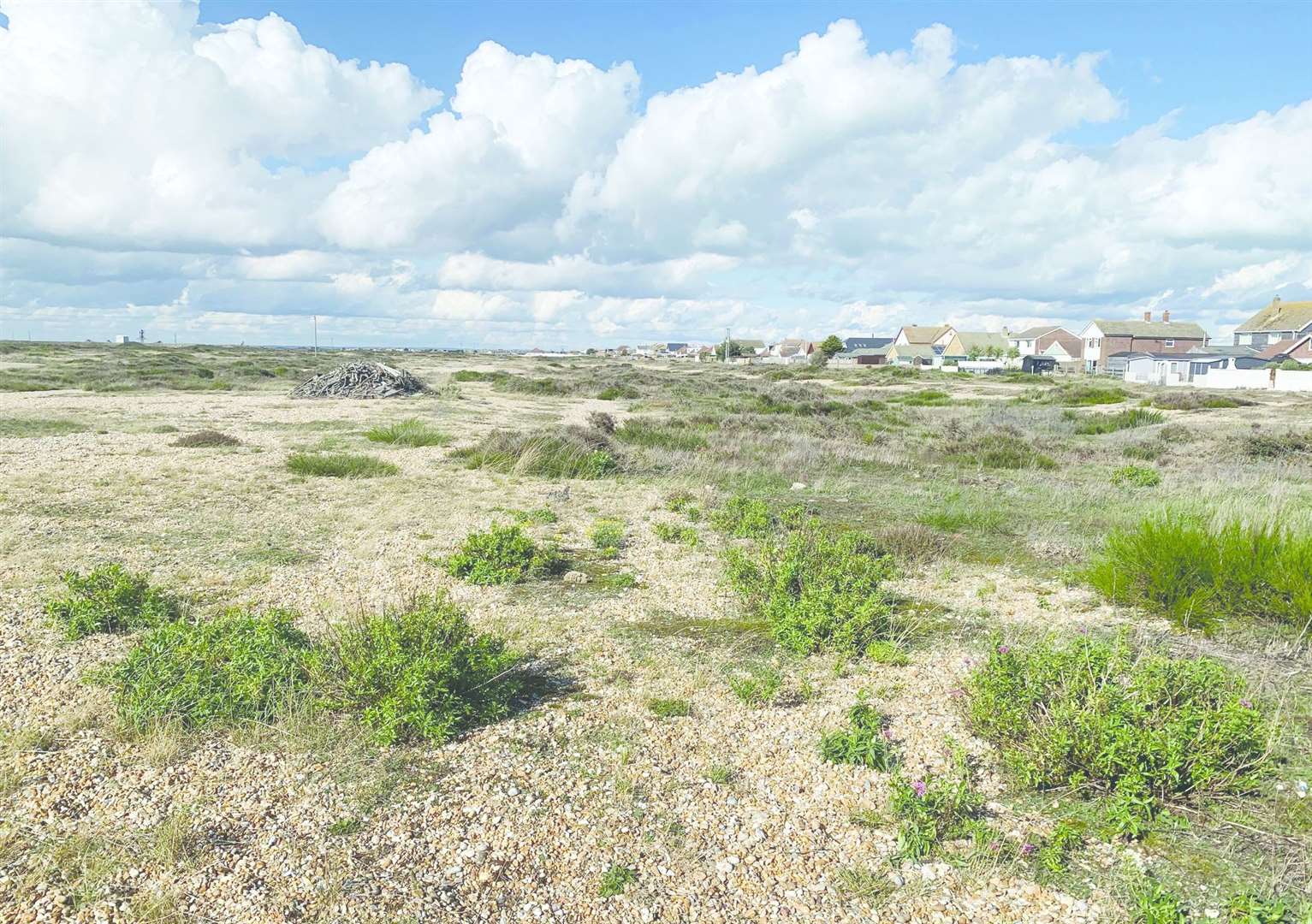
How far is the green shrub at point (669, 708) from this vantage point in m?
5.77

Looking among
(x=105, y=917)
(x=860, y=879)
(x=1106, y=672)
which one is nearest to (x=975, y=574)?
(x=1106, y=672)

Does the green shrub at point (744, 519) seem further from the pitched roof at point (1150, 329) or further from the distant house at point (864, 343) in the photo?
the distant house at point (864, 343)

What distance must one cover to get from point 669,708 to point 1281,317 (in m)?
98.3

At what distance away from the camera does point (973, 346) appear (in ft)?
340

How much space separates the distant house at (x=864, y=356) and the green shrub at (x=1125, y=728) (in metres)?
99.7

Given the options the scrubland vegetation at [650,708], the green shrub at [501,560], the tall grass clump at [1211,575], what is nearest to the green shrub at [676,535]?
the scrubland vegetation at [650,708]

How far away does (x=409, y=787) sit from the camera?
477 cm

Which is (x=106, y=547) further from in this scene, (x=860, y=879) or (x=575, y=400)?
(x=575, y=400)

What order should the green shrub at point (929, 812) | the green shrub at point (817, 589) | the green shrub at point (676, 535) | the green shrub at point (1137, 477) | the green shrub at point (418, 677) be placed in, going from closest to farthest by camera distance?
the green shrub at point (929, 812) < the green shrub at point (418, 677) < the green shrub at point (817, 589) < the green shrub at point (676, 535) < the green shrub at point (1137, 477)

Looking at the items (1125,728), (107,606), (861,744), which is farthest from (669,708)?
(107,606)

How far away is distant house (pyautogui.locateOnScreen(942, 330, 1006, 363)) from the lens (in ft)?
326

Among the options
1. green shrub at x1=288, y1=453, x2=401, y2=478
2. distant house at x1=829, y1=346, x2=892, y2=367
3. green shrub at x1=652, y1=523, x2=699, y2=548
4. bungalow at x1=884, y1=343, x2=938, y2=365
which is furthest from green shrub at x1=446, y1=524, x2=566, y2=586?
bungalow at x1=884, y1=343, x2=938, y2=365

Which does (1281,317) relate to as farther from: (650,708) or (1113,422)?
(650,708)

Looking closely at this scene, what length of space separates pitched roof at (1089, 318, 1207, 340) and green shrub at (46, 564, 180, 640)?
9656 cm
